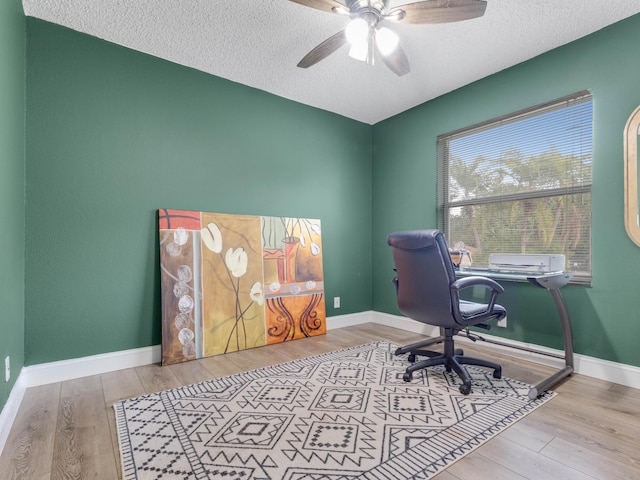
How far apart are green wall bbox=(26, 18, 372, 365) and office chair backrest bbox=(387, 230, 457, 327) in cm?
160

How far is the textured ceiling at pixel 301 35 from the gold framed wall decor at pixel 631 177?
2.52 ft

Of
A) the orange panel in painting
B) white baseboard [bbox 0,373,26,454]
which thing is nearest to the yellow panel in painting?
the orange panel in painting

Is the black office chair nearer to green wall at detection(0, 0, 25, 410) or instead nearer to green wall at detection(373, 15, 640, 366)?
green wall at detection(373, 15, 640, 366)

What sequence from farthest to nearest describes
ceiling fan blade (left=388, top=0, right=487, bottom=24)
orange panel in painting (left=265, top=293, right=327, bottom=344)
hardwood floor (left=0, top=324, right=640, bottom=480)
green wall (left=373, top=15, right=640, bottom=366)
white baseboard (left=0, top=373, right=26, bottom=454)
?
orange panel in painting (left=265, top=293, right=327, bottom=344)
green wall (left=373, top=15, right=640, bottom=366)
ceiling fan blade (left=388, top=0, right=487, bottom=24)
white baseboard (left=0, top=373, right=26, bottom=454)
hardwood floor (left=0, top=324, right=640, bottom=480)

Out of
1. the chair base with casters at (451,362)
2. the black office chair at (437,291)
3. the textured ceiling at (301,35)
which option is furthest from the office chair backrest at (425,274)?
the textured ceiling at (301,35)

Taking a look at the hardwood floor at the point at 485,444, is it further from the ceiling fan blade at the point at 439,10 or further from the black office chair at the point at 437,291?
the ceiling fan blade at the point at 439,10

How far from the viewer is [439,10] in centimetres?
187

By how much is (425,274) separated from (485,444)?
97cm

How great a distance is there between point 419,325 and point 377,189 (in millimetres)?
1720

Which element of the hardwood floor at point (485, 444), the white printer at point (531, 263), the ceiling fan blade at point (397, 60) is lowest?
the hardwood floor at point (485, 444)

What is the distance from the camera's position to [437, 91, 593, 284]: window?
254 centimetres

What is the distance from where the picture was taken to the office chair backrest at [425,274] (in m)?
2.10

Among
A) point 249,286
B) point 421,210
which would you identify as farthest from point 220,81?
point 421,210

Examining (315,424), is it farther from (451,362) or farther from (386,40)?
(386,40)
